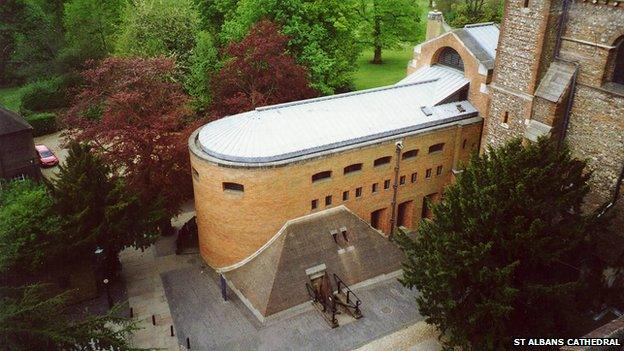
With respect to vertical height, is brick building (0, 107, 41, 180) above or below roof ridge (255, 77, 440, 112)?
below

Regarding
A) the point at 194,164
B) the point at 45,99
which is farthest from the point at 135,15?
the point at 194,164

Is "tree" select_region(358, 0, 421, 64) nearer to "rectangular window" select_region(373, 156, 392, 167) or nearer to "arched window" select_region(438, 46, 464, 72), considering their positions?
"arched window" select_region(438, 46, 464, 72)

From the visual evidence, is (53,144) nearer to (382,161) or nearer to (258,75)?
(258,75)

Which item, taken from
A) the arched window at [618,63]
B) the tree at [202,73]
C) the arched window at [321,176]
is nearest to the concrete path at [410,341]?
the arched window at [321,176]

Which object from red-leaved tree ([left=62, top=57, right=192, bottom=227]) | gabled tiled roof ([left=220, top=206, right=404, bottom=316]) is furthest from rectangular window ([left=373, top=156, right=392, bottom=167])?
red-leaved tree ([left=62, top=57, right=192, bottom=227])

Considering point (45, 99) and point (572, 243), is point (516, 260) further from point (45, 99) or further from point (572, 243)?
point (45, 99)
